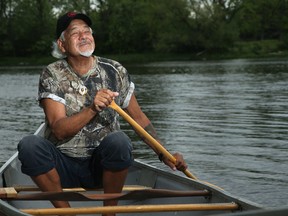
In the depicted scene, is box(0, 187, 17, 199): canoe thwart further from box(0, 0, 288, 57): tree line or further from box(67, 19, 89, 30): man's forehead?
box(0, 0, 288, 57): tree line

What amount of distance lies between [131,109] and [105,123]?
394mm

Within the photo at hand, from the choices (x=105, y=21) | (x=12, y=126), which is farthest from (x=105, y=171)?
(x=105, y=21)

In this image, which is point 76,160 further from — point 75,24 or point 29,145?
point 75,24

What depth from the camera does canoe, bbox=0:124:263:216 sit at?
179 inches

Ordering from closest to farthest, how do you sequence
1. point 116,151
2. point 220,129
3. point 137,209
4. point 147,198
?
point 137,209 < point 116,151 < point 147,198 < point 220,129

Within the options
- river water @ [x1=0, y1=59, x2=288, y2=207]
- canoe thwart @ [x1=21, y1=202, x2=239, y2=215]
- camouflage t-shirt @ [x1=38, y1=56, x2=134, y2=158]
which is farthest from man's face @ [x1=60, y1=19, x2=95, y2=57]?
river water @ [x1=0, y1=59, x2=288, y2=207]

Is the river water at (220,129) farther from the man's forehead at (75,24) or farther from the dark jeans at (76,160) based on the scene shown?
the man's forehead at (75,24)

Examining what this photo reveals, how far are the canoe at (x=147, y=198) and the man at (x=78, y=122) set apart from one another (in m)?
0.15

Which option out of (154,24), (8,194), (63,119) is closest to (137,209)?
(63,119)

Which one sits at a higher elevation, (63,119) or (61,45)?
(61,45)

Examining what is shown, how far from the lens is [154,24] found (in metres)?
76.6

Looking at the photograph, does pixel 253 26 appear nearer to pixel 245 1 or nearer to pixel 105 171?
pixel 245 1

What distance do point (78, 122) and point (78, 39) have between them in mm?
715

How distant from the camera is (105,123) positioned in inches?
209
